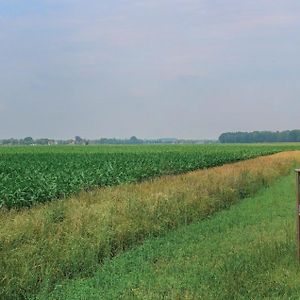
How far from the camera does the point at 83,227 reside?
1136 centimetres

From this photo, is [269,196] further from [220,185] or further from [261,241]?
[261,241]

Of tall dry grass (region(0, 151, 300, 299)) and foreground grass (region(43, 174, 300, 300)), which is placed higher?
tall dry grass (region(0, 151, 300, 299))

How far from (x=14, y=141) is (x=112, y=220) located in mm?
172568

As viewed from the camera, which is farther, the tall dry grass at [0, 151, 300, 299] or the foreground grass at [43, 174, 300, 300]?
the tall dry grass at [0, 151, 300, 299]

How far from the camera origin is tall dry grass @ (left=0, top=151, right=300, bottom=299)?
894 cm

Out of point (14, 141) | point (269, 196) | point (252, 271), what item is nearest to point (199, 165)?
point (269, 196)

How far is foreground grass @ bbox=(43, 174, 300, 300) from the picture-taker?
7.99m

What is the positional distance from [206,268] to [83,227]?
121 inches

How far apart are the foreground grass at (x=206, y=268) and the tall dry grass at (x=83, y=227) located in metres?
0.47

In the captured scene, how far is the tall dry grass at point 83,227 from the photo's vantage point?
8938 mm

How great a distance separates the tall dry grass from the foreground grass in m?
0.47

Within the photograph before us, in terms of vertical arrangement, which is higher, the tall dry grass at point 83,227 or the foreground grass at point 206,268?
the tall dry grass at point 83,227

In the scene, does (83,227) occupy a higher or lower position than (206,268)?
higher

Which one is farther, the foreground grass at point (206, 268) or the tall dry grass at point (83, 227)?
the tall dry grass at point (83, 227)
